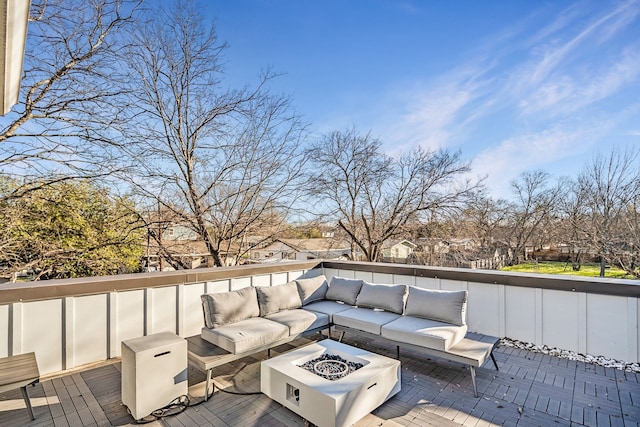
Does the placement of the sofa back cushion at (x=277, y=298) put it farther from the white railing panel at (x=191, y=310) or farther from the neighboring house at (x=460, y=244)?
the neighboring house at (x=460, y=244)

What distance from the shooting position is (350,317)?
12.8ft

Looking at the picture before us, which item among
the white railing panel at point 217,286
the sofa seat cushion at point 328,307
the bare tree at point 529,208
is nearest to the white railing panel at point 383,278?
the sofa seat cushion at point 328,307

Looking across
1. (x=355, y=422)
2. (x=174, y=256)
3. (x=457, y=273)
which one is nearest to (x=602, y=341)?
(x=457, y=273)

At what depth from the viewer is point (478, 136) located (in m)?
9.02

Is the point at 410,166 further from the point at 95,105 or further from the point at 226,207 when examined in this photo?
the point at 95,105

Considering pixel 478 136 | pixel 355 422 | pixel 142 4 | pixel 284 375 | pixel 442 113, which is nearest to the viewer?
pixel 355 422

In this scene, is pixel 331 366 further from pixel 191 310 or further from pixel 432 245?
pixel 432 245

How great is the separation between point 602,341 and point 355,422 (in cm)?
325

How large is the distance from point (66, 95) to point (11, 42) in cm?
504

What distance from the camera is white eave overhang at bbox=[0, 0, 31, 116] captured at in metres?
1.18

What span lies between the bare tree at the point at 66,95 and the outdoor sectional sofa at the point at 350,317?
415cm

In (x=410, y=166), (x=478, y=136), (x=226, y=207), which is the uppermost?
(x=478, y=136)

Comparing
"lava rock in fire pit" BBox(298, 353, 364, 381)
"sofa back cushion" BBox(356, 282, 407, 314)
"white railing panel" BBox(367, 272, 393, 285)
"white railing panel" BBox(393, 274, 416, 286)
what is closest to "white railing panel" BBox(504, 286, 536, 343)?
"white railing panel" BBox(393, 274, 416, 286)

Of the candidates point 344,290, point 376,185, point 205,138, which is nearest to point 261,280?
point 344,290
